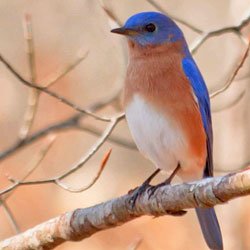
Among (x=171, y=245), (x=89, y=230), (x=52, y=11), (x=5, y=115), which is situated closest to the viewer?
(x=89, y=230)

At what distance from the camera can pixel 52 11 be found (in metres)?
10.1

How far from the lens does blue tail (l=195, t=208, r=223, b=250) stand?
5.20 meters

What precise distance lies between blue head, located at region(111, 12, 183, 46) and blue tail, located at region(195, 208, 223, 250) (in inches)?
38.3

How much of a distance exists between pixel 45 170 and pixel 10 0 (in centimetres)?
190

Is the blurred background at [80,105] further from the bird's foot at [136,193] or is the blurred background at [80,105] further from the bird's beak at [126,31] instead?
the bird's foot at [136,193]

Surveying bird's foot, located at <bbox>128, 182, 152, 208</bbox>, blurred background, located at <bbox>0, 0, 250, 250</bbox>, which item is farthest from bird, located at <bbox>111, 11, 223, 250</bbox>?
blurred background, located at <bbox>0, 0, 250, 250</bbox>

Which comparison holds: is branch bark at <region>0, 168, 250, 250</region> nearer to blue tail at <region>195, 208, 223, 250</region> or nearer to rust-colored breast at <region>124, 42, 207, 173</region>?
rust-colored breast at <region>124, 42, 207, 173</region>

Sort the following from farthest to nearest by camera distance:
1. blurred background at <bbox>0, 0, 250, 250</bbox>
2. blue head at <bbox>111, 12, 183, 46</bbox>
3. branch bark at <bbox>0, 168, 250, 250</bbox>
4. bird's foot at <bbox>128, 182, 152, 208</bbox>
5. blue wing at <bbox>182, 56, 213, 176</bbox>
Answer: blurred background at <bbox>0, 0, 250, 250</bbox>
blue head at <bbox>111, 12, 183, 46</bbox>
blue wing at <bbox>182, 56, 213, 176</bbox>
bird's foot at <bbox>128, 182, 152, 208</bbox>
branch bark at <bbox>0, 168, 250, 250</bbox>

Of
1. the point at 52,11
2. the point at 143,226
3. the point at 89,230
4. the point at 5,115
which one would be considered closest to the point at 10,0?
the point at 52,11

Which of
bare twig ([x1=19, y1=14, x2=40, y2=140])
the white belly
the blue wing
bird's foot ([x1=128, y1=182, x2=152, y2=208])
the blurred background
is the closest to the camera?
bird's foot ([x1=128, y1=182, x2=152, y2=208])

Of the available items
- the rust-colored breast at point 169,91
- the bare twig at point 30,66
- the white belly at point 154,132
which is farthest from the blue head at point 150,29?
the bare twig at point 30,66

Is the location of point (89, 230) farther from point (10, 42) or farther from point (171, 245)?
point (10, 42)

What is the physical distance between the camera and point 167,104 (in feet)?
16.3

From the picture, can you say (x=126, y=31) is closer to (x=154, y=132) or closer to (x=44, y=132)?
(x=154, y=132)
